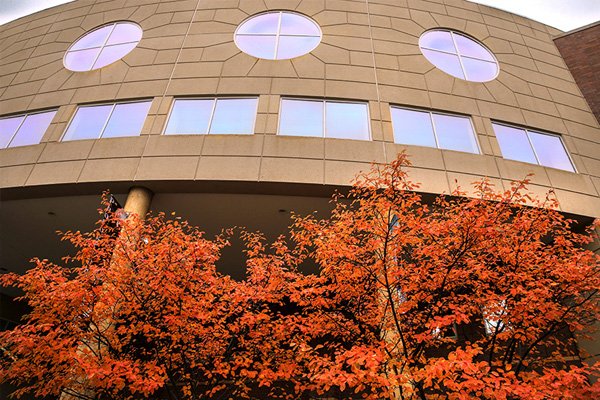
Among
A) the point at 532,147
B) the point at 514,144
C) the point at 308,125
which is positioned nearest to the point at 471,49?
the point at 514,144

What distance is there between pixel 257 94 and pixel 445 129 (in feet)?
24.9

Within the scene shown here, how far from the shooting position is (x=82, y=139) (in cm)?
1334

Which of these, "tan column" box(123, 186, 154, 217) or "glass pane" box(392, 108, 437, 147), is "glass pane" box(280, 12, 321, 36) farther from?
"tan column" box(123, 186, 154, 217)

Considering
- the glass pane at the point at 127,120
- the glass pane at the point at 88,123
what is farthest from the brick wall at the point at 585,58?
the glass pane at the point at 88,123

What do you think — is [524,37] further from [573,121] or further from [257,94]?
[257,94]

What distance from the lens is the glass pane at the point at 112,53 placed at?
15.8 meters

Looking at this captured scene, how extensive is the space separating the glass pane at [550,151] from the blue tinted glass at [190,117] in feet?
43.6

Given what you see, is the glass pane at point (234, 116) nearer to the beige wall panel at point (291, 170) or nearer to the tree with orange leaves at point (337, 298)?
the beige wall panel at point (291, 170)

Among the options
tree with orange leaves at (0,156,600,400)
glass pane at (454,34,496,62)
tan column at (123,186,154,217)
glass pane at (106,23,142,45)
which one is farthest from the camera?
glass pane at (454,34,496,62)

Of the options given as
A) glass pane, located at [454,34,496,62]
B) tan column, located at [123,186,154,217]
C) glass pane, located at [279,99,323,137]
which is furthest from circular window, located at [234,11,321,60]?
tan column, located at [123,186,154,217]

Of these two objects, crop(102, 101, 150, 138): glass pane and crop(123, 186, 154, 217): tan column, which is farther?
crop(102, 101, 150, 138): glass pane

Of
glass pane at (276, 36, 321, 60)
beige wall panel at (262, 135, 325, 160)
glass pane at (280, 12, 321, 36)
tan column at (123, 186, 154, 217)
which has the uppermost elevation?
glass pane at (280, 12, 321, 36)

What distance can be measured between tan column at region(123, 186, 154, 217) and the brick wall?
19.7 m

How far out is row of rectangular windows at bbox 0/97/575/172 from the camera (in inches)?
517
